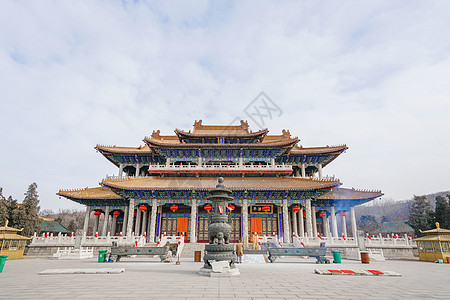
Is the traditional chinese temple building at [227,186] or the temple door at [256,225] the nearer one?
the traditional chinese temple building at [227,186]

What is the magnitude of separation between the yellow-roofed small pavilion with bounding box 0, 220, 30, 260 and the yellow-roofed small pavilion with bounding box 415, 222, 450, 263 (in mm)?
28735

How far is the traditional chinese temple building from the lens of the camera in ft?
75.8

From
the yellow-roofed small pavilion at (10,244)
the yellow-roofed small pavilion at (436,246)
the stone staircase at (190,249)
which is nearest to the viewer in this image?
the yellow-roofed small pavilion at (10,244)

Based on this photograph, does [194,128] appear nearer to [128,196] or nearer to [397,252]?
[128,196]

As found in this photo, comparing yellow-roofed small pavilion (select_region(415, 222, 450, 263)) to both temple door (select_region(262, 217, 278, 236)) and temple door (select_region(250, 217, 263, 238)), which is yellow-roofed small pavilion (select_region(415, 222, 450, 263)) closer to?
temple door (select_region(262, 217, 278, 236))

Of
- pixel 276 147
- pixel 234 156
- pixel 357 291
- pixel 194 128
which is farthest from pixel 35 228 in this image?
pixel 357 291

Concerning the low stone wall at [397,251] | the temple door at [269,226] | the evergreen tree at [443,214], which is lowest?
the low stone wall at [397,251]

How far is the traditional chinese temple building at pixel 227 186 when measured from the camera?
2309 centimetres

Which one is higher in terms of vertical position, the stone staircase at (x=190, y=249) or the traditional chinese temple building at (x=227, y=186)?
the traditional chinese temple building at (x=227, y=186)

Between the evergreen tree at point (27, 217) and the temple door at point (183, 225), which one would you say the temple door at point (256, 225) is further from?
the evergreen tree at point (27, 217)

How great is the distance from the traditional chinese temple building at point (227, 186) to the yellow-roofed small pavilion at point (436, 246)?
269 inches

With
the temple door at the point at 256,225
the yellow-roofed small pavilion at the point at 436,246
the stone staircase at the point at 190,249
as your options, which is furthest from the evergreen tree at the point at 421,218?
the stone staircase at the point at 190,249

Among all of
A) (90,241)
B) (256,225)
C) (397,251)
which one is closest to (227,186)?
(256,225)

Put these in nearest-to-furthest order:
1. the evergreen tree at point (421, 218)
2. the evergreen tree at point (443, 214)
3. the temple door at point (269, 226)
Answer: the temple door at point (269, 226) → the evergreen tree at point (443, 214) → the evergreen tree at point (421, 218)
